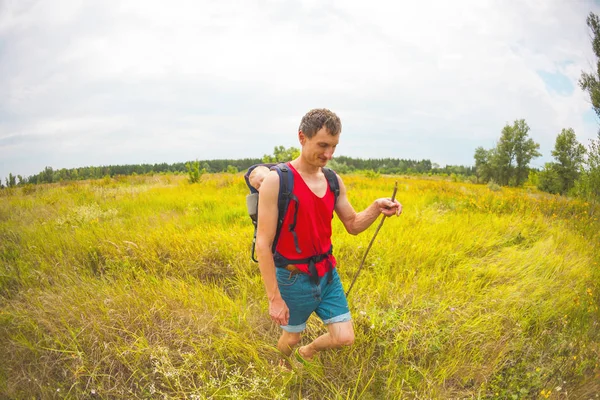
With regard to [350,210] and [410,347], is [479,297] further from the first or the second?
[350,210]

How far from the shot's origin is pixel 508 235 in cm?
504

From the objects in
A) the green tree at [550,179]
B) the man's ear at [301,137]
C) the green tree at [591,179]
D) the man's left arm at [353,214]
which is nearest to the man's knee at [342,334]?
the man's left arm at [353,214]

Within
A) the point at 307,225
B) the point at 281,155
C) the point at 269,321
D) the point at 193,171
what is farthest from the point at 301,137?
the point at 281,155

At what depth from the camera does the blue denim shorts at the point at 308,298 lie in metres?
1.96

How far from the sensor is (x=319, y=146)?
175cm

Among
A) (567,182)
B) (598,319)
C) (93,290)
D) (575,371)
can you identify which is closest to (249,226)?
(93,290)

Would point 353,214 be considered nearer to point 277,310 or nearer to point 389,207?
point 389,207

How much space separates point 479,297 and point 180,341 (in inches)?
120

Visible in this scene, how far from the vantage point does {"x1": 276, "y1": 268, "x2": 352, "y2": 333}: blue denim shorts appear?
1958mm

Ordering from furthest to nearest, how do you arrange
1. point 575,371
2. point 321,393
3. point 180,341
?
point 180,341 < point 575,371 < point 321,393

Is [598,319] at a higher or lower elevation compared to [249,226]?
lower

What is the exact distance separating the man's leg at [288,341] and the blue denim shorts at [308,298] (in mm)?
66

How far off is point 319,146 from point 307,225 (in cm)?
51

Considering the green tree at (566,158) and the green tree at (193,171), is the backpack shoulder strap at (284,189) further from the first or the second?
the green tree at (566,158)
